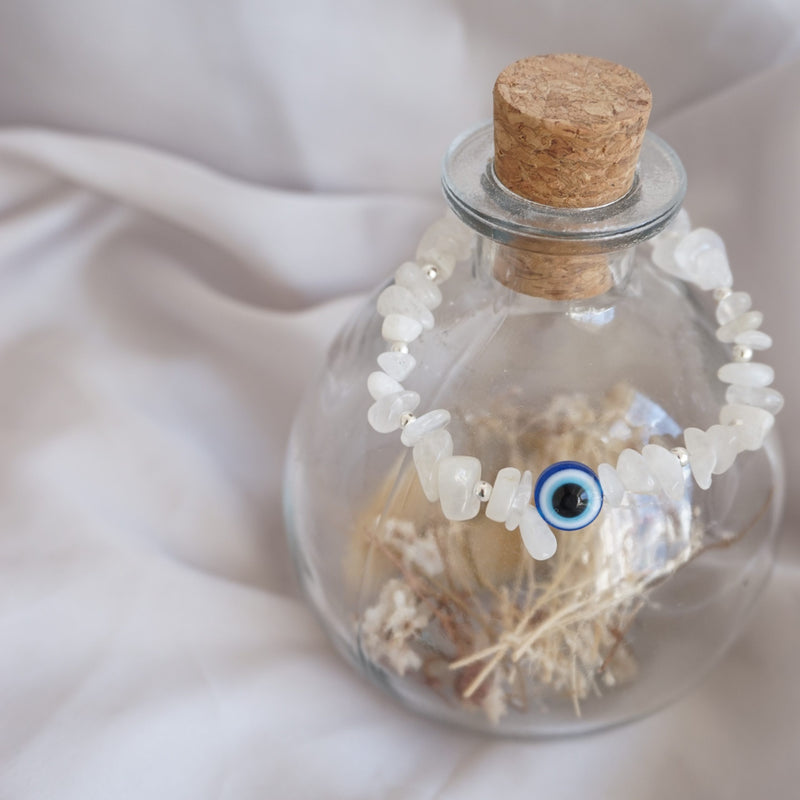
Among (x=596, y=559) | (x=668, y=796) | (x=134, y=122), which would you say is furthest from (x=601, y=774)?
(x=134, y=122)

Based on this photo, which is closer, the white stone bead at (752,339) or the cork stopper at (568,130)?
the cork stopper at (568,130)

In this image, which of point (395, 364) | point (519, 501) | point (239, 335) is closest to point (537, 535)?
point (519, 501)

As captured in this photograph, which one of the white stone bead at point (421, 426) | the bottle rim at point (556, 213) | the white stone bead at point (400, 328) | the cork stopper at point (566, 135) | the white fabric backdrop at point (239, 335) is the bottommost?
the white fabric backdrop at point (239, 335)

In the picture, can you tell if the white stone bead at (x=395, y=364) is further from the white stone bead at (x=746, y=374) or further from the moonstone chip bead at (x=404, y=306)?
the white stone bead at (x=746, y=374)

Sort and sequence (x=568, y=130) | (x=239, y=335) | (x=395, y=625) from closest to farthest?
(x=568, y=130)
(x=395, y=625)
(x=239, y=335)

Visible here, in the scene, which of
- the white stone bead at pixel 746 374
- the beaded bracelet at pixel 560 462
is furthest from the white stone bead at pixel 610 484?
the white stone bead at pixel 746 374

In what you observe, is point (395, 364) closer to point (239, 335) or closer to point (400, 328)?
point (400, 328)
